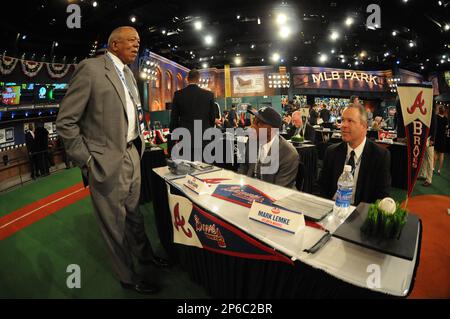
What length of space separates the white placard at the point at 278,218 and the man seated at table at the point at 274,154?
78 cm

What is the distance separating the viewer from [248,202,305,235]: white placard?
1278 millimetres

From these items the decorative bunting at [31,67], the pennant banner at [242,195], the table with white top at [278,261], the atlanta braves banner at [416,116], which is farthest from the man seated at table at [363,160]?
the decorative bunting at [31,67]

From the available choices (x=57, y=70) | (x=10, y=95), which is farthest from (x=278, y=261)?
(x=57, y=70)

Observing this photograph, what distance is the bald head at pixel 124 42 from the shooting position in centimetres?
191

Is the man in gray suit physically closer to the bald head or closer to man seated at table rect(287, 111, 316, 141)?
the bald head

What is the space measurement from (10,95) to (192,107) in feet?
20.9

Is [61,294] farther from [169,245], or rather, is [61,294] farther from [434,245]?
[434,245]

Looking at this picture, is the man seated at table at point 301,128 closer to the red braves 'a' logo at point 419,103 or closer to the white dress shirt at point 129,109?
the red braves 'a' logo at point 419,103

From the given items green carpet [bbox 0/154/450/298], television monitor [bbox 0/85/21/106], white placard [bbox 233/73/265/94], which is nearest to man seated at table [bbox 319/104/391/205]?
green carpet [bbox 0/154/450/298]

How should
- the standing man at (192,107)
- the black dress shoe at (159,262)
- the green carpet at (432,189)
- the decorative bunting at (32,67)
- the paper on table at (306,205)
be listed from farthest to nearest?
1. the decorative bunting at (32,67)
2. the green carpet at (432,189)
3. the standing man at (192,107)
4. the black dress shoe at (159,262)
5. the paper on table at (306,205)

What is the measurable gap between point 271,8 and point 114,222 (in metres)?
8.03

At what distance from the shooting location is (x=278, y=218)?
1.33 metres

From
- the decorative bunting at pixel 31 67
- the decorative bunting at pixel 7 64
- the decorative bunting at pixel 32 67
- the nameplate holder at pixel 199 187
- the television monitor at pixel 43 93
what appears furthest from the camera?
the television monitor at pixel 43 93

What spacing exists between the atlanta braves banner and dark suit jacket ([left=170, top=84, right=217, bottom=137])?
7.21 feet
